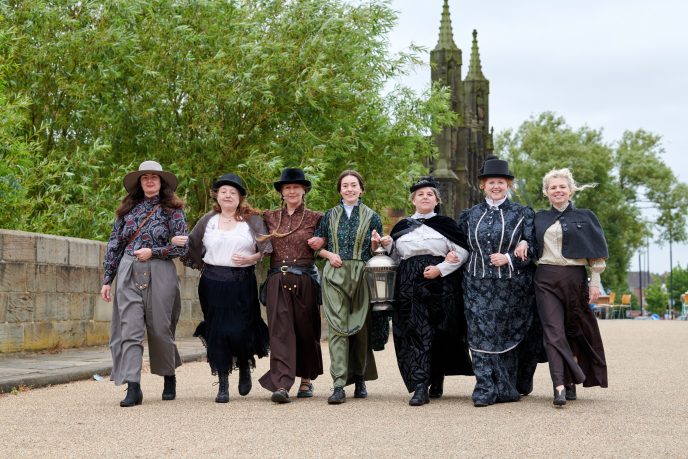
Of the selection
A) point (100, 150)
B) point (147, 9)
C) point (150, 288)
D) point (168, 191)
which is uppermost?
point (147, 9)

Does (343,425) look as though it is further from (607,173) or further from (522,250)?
(607,173)

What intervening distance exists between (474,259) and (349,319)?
1.14 m

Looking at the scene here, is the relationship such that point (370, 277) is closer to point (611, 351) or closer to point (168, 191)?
point (168, 191)

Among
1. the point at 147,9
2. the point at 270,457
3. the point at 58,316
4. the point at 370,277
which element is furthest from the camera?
the point at 147,9

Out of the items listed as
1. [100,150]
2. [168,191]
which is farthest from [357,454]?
[100,150]

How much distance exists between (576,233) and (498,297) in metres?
0.81

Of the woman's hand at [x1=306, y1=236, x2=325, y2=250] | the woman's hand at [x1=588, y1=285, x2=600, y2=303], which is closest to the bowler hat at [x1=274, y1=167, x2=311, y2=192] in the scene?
the woman's hand at [x1=306, y1=236, x2=325, y2=250]

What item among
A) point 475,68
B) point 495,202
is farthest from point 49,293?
point 475,68

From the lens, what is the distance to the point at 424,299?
920 cm

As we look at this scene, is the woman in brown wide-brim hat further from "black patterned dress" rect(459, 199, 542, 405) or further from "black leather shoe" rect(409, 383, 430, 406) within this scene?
"black patterned dress" rect(459, 199, 542, 405)

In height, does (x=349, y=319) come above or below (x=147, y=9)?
below

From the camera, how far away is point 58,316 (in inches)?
562

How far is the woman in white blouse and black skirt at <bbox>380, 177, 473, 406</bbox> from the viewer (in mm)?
9172

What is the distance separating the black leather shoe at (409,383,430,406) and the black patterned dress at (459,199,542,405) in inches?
15.6
